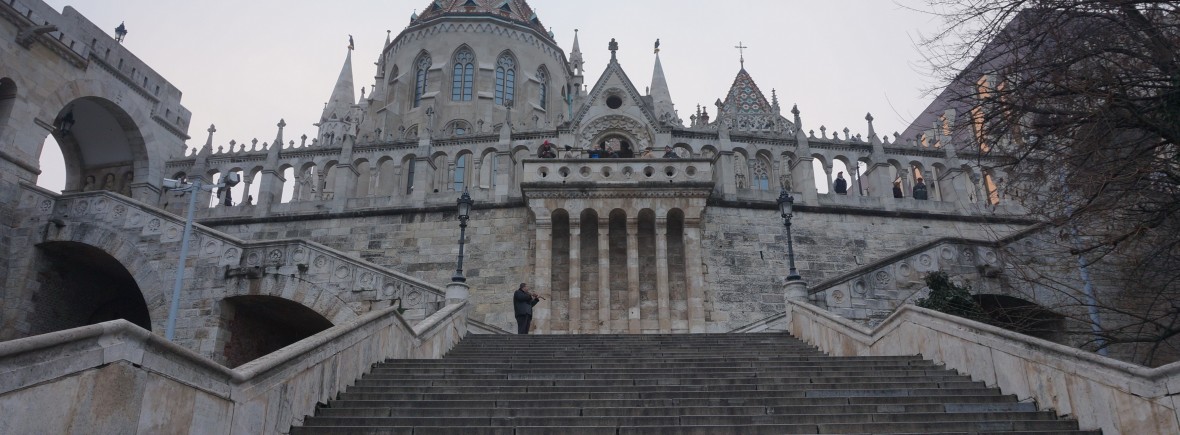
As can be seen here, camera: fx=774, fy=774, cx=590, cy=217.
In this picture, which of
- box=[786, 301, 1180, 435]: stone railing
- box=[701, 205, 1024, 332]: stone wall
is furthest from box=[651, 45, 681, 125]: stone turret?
box=[786, 301, 1180, 435]: stone railing

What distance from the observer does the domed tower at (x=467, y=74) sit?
3412 cm

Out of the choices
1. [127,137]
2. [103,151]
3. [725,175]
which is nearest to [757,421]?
[725,175]

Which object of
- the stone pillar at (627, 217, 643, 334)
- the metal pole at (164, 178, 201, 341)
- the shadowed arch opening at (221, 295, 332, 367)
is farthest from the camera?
the stone pillar at (627, 217, 643, 334)

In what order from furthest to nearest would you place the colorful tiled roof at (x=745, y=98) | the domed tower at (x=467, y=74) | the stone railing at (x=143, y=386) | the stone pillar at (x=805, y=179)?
the colorful tiled roof at (x=745, y=98)
the domed tower at (x=467, y=74)
the stone pillar at (x=805, y=179)
the stone railing at (x=143, y=386)

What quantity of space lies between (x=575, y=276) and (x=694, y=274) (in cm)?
303

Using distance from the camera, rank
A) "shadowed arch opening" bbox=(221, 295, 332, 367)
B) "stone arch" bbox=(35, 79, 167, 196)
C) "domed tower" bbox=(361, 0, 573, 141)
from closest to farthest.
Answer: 1. "shadowed arch opening" bbox=(221, 295, 332, 367)
2. "stone arch" bbox=(35, 79, 167, 196)
3. "domed tower" bbox=(361, 0, 573, 141)

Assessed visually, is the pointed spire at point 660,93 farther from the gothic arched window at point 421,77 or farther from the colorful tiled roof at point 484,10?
the gothic arched window at point 421,77

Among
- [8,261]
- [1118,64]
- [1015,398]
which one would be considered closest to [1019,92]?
[1118,64]

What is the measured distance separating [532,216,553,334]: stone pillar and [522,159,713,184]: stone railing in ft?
3.49

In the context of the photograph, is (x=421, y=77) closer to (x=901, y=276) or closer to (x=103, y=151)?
(x=103, y=151)

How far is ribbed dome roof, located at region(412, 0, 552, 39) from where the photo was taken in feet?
121

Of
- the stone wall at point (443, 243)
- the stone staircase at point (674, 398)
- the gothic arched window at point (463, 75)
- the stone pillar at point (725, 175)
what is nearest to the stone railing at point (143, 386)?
the stone staircase at point (674, 398)

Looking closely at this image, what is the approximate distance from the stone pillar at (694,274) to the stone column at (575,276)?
108 inches

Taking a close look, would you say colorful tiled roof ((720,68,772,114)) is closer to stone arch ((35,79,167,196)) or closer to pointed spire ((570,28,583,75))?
pointed spire ((570,28,583,75))
